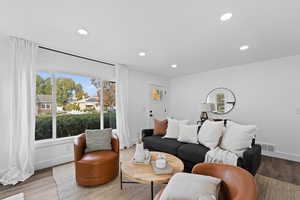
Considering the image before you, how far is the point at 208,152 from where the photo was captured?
2.14 m

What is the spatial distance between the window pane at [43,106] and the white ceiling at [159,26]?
2.56ft

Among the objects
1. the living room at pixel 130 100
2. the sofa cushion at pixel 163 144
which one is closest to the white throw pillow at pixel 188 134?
the living room at pixel 130 100

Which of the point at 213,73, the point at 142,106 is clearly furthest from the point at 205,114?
the point at 142,106

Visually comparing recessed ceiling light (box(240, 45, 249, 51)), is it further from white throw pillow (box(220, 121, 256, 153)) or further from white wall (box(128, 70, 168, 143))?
white wall (box(128, 70, 168, 143))

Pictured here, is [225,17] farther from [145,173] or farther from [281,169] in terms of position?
[281,169]

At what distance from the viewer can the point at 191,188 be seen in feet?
3.11

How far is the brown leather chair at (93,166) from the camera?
1961mm

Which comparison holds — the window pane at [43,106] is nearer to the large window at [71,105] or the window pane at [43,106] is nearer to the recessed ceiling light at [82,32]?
the large window at [71,105]

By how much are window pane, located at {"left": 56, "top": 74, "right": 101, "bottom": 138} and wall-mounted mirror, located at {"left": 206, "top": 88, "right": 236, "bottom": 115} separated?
139 inches

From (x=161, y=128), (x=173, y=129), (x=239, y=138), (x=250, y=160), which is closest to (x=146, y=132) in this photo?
(x=161, y=128)

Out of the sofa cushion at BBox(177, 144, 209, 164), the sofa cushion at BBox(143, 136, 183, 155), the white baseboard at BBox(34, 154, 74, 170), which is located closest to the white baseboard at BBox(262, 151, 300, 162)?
the sofa cushion at BBox(177, 144, 209, 164)

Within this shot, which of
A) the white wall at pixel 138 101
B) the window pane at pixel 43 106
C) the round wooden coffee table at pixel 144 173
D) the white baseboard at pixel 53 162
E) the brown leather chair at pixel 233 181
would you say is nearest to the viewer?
the brown leather chair at pixel 233 181

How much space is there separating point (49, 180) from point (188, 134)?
104 inches

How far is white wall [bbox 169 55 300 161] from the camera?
3012 millimetres
